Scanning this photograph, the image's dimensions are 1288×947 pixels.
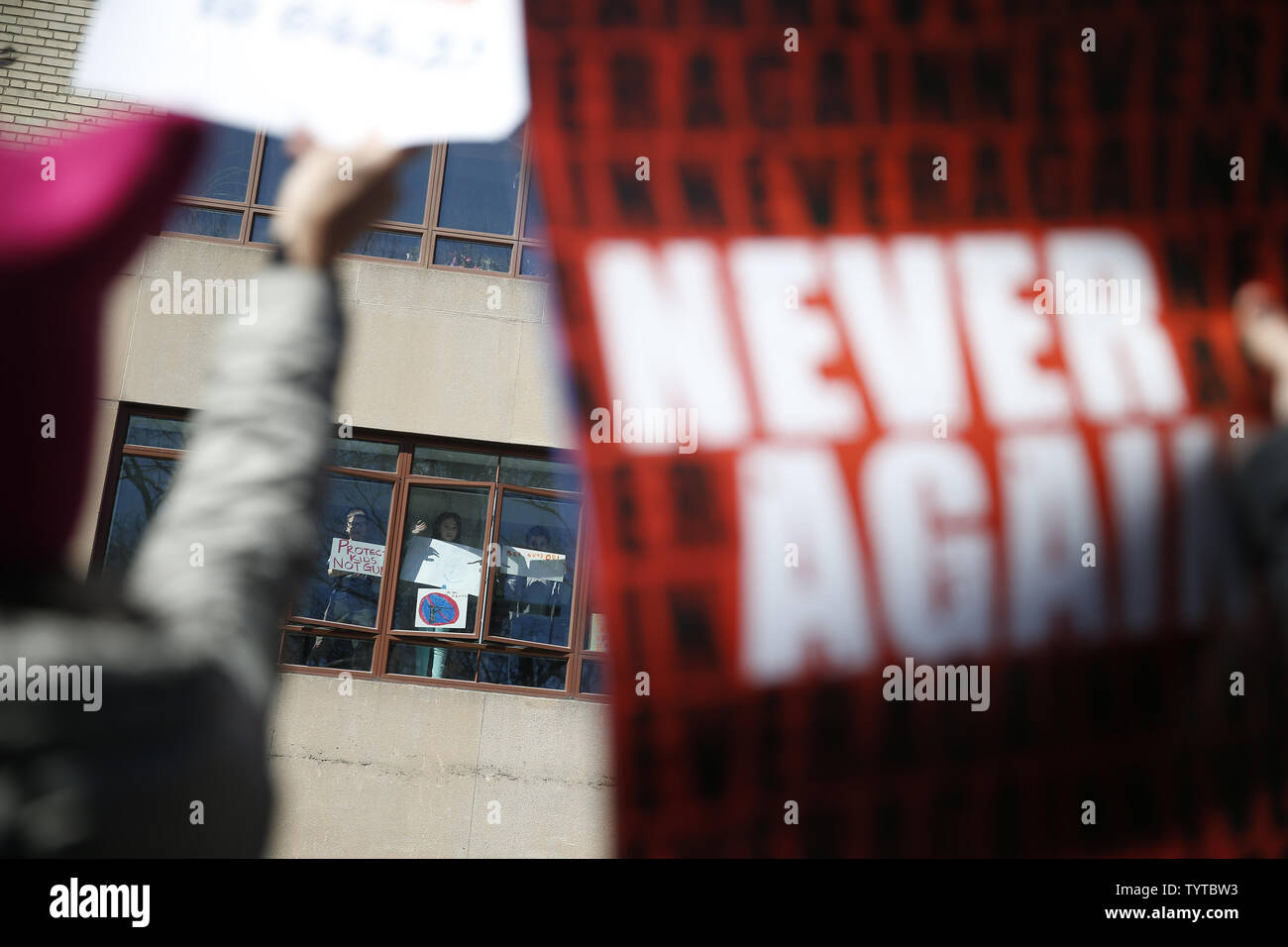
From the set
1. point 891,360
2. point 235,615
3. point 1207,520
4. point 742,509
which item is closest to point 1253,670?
point 1207,520

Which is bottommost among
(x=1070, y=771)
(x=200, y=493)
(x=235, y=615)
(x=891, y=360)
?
(x=1070, y=771)

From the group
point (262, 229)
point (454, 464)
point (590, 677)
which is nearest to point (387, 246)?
point (262, 229)

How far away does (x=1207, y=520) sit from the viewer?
1.71m

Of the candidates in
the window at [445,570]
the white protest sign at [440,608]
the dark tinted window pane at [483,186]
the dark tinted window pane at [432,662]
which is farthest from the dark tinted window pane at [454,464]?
the dark tinted window pane at [483,186]

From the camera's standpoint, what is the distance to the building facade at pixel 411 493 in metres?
1.63

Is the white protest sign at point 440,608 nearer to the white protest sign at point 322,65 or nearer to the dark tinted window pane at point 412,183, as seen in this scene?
the dark tinted window pane at point 412,183

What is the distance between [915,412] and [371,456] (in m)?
1.96

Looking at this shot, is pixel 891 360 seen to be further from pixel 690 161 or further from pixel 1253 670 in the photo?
pixel 1253 670

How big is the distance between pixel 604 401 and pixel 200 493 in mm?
673

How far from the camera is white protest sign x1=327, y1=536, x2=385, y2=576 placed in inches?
107

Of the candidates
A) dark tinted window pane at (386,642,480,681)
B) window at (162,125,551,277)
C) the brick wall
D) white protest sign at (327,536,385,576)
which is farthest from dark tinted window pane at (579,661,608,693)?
the brick wall

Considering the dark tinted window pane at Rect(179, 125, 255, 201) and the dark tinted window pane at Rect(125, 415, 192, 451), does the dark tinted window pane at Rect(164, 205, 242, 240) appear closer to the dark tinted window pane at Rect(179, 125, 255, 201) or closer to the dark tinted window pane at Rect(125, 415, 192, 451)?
the dark tinted window pane at Rect(179, 125, 255, 201)

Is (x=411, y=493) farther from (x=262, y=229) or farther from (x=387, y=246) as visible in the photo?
(x=262, y=229)

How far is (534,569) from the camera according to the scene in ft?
11.5
